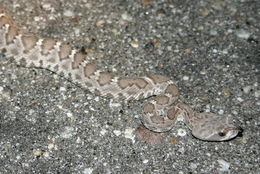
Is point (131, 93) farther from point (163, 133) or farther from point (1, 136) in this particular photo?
point (1, 136)

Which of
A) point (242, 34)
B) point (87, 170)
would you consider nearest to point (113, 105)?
point (87, 170)

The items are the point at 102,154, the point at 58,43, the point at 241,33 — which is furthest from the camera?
the point at 241,33

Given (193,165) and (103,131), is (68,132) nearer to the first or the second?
(103,131)

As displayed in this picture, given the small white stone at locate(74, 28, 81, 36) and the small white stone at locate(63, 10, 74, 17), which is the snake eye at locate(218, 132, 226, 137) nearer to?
the small white stone at locate(74, 28, 81, 36)

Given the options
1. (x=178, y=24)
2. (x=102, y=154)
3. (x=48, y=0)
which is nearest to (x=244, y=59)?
(x=178, y=24)

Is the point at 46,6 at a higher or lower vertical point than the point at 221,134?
higher

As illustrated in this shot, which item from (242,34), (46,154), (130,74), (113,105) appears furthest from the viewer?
(242,34)

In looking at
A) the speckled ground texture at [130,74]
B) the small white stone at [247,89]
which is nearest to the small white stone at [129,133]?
the speckled ground texture at [130,74]

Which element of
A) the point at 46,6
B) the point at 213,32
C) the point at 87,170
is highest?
the point at 46,6
